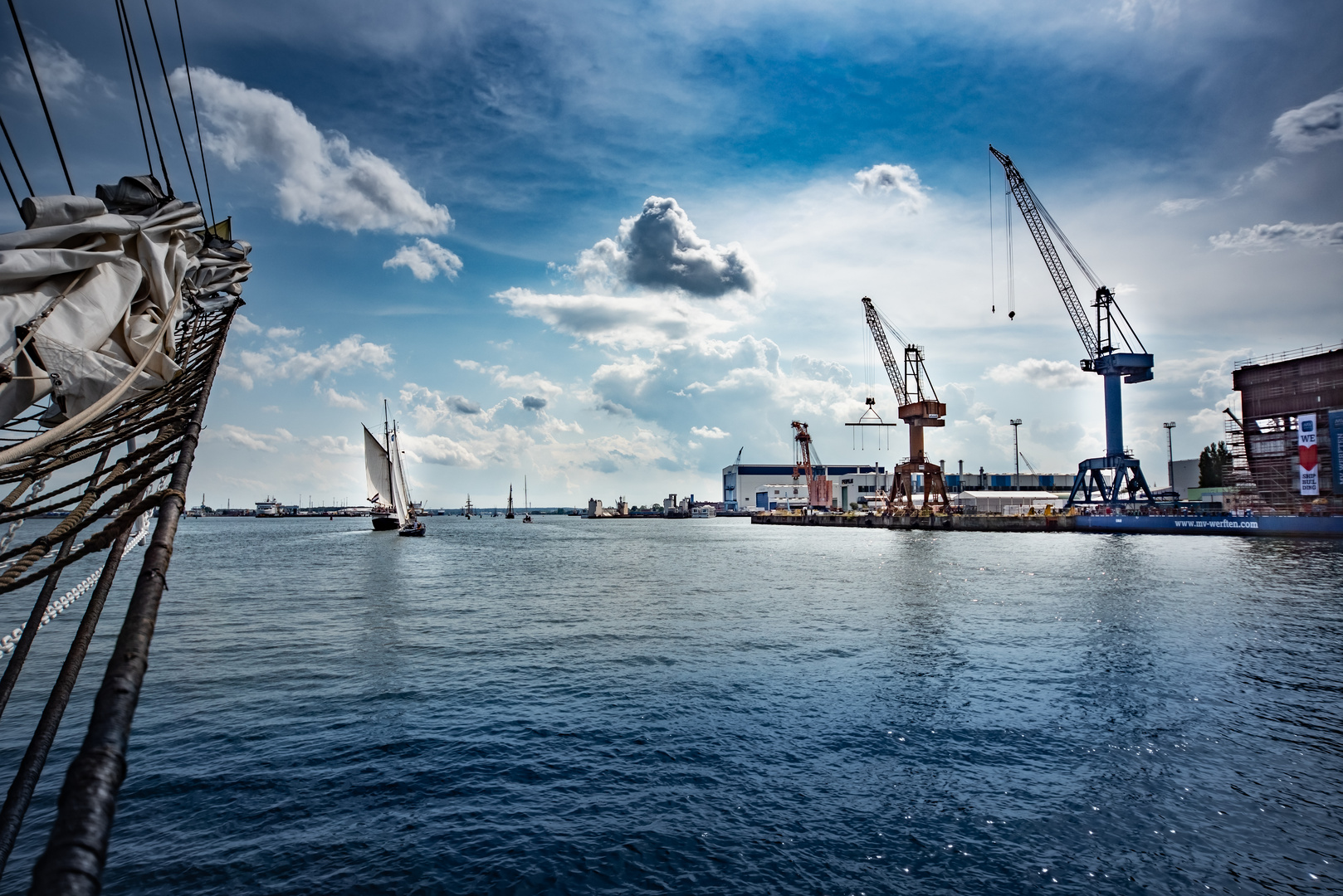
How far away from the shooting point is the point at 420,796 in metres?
11.3

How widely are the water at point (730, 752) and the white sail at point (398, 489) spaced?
71162 mm

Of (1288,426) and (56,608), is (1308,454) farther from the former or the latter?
(56,608)

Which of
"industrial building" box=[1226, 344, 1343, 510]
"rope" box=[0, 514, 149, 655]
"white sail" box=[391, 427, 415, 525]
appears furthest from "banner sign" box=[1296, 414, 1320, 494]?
"white sail" box=[391, 427, 415, 525]

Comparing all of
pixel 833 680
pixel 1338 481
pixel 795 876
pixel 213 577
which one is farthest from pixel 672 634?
pixel 1338 481

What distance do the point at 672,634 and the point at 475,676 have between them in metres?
7.72

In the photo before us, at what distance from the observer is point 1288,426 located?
237 ft

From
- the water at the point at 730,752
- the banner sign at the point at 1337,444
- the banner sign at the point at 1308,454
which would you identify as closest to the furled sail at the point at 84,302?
the water at the point at 730,752

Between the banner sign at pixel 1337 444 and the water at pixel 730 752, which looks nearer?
the water at pixel 730 752

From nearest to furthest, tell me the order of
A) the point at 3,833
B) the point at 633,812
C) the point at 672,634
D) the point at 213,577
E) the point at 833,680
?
the point at 3,833 < the point at 633,812 < the point at 833,680 < the point at 672,634 < the point at 213,577

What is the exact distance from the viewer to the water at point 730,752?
923 centimetres

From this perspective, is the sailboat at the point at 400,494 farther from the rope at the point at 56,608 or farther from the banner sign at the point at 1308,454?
the banner sign at the point at 1308,454

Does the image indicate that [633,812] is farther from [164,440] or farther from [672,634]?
[672,634]

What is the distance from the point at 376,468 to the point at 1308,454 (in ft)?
362

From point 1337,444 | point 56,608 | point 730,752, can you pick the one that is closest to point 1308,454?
point 1337,444
